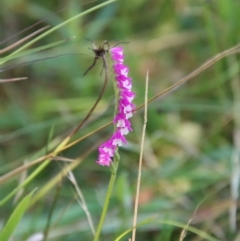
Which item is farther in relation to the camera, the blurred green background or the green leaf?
the blurred green background

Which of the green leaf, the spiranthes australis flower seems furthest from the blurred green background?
the spiranthes australis flower

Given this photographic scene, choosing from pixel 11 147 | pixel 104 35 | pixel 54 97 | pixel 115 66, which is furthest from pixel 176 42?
pixel 115 66

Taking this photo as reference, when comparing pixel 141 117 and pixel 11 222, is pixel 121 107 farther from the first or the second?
pixel 141 117

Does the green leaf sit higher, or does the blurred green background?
the blurred green background

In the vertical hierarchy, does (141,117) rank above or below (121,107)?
above

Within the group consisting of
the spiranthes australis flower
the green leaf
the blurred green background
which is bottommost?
the green leaf

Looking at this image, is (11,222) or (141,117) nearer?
(11,222)

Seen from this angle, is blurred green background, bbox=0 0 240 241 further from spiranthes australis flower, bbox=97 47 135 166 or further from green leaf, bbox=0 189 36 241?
spiranthes australis flower, bbox=97 47 135 166

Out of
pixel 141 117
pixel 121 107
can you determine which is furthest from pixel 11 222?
pixel 141 117

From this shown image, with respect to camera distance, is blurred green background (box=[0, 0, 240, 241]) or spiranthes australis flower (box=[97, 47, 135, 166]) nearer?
spiranthes australis flower (box=[97, 47, 135, 166])
